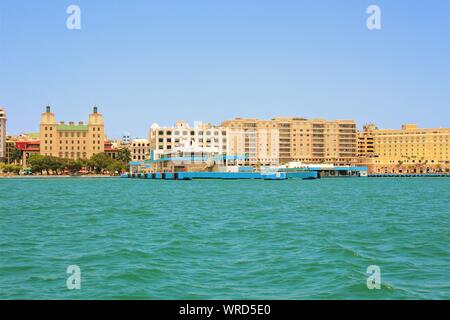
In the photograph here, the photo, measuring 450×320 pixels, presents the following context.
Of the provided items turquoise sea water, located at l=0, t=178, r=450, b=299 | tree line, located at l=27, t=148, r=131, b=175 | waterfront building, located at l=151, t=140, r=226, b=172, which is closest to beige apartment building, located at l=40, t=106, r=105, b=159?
tree line, located at l=27, t=148, r=131, b=175

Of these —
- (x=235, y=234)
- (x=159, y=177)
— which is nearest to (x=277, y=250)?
(x=235, y=234)

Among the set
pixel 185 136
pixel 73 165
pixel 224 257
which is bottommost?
pixel 224 257

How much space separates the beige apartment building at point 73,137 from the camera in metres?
197

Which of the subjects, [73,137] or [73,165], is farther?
[73,137]

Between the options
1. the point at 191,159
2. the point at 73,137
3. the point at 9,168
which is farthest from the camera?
the point at 73,137

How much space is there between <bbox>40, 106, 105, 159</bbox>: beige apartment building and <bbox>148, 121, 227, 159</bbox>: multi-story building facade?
20935 mm

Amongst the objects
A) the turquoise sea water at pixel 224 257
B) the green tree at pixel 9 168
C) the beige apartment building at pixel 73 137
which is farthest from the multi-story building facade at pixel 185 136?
the turquoise sea water at pixel 224 257

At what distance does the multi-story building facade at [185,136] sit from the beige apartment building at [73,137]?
824 inches

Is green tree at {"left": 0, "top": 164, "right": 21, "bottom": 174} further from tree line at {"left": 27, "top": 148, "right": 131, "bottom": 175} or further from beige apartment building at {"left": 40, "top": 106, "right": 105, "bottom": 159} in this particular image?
beige apartment building at {"left": 40, "top": 106, "right": 105, "bottom": 159}

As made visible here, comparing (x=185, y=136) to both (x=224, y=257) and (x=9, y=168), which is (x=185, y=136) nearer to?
(x=9, y=168)

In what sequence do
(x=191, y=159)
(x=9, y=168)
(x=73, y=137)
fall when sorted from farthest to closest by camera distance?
(x=73, y=137) < (x=9, y=168) < (x=191, y=159)

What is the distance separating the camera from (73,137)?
198 meters

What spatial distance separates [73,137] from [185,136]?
A: 39.1 metres

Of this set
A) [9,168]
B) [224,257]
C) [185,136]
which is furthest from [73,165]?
[224,257]
